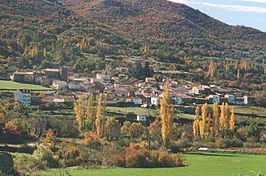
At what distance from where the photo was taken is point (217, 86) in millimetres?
83938

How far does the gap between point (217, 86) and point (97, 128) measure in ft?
133

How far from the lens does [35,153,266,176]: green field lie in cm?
3231

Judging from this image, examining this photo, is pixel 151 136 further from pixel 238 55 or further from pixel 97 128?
pixel 238 55

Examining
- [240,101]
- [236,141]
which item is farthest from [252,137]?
[240,101]

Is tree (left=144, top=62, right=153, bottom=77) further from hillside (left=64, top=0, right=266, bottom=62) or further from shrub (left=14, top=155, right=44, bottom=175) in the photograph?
shrub (left=14, top=155, right=44, bottom=175)

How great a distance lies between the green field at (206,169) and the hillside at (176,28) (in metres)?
75.2

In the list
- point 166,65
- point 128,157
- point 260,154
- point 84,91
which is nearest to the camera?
point 128,157

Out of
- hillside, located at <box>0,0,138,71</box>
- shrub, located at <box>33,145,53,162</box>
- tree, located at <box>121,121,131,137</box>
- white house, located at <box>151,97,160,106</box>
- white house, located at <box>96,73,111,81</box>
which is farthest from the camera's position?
hillside, located at <box>0,0,138,71</box>

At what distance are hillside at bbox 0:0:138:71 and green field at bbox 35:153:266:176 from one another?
41.3m

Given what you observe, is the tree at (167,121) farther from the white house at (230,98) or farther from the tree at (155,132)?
the white house at (230,98)

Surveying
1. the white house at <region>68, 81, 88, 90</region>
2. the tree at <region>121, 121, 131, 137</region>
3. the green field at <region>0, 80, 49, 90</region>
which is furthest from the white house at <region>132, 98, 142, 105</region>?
the tree at <region>121, 121, 131, 137</region>

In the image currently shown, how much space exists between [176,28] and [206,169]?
4592 inches

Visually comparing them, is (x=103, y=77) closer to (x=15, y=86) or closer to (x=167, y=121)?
(x=15, y=86)

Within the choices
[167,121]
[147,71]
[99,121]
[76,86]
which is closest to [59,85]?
[76,86]
